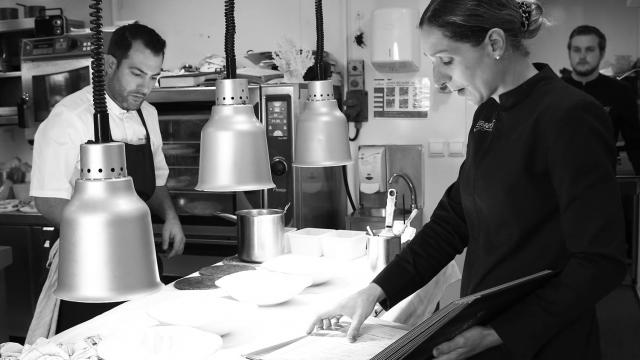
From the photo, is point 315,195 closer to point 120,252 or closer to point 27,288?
point 27,288

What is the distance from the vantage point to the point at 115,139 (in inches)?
122

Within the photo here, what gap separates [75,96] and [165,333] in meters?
1.63

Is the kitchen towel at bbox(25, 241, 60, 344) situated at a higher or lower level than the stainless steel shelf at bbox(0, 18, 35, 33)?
lower

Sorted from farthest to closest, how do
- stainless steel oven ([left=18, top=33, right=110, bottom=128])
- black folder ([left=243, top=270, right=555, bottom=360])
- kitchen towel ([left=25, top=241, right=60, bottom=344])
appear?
stainless steel oven ([left=18, top=33, right=110, bottom=128])
kitchen towel ([left=25, top=241, right=60, bottom=344])
black folder ([left=243, top=270, right=555, bottom=360])

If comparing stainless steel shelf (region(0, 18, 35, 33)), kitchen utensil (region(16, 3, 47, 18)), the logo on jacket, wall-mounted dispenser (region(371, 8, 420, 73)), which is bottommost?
the logo on jacket

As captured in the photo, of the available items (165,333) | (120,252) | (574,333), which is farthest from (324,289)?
(120,252)

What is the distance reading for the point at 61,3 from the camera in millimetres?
5289

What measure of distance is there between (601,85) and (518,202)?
301 centimetres

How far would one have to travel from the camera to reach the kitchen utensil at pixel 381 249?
2580 mm

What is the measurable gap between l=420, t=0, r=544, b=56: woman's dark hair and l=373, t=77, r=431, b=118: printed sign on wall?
2.76 m

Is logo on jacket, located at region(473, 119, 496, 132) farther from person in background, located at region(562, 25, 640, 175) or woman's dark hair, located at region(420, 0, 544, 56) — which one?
person in background, located at region(562, 25, 640, 175)

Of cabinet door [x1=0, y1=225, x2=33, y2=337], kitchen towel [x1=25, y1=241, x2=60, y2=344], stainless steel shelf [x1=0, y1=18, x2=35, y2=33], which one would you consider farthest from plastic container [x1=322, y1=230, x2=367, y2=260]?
stainless steel shelf [x1=0, y1=18, x2=35, y2=33]

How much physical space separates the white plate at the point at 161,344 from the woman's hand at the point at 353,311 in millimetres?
271

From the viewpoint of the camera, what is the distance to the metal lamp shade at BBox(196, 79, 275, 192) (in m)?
1.81
